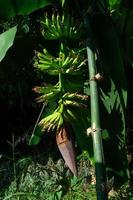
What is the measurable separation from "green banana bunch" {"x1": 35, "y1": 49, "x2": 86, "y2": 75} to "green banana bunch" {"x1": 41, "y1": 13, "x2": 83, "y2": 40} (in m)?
0.07

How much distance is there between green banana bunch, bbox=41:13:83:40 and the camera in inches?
76.5

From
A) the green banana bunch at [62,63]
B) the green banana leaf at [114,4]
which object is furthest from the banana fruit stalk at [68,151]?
the green banana leaf at [114,4]

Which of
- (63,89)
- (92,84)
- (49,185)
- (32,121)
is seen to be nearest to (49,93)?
(63,89)

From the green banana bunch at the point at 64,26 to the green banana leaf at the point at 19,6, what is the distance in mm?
52

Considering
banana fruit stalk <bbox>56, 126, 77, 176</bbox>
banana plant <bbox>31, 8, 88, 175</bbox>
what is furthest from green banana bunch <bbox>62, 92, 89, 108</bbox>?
banana fruit stalk <bbox>56, 126, 77, 176</bbox>

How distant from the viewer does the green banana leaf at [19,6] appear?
6.32 feet

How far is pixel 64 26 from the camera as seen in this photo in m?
1.95

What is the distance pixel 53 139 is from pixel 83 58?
100 inches

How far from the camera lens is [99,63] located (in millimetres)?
1969

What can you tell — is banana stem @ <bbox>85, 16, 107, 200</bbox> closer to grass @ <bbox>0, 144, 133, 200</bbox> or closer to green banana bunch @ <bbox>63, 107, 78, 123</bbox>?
green banana bunch @ <bbox>63, 107, 78, 123</bbox>

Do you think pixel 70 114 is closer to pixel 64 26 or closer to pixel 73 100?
pixel 73 100

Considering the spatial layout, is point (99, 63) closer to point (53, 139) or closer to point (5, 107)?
point (53, 139)

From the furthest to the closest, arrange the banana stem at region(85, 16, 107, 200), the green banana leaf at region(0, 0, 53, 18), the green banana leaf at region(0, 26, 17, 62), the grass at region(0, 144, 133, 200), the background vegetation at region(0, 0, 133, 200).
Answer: the grass at region(0, 144, 133, 200)
the background vegetation at region(0, 0, 133, 200)
the green banana leaf at region(0, 0, 53, 18)
the green banana leaf at region(0, 26, 17, 62)
the banana stem at region(85, 16, 107, 200)

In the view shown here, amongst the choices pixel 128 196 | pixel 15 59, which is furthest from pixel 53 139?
pixel 15 59
